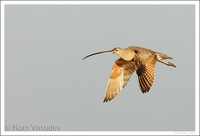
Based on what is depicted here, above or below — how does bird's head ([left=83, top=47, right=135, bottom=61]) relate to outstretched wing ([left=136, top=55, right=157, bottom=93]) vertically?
above

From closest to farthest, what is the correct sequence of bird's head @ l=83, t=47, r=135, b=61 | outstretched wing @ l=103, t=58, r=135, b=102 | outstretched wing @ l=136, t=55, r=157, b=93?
1. outstretched wing @ l=136, t=55, r=157, b=93
2. bird's head @ l=83, t=47, r=135, b=61
3. outstretched wing @ l=103, t=58, r=135, b=102

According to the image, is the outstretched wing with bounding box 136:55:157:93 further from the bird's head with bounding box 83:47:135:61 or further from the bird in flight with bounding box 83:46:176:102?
the bird's head with bounding box 83:47:135:61

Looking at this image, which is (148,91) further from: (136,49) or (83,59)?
(83,59)

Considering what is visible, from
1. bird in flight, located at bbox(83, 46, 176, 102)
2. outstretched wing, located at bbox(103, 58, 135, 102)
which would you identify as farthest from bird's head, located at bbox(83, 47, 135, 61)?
outstretched wing, located at bbox(103, 58, 135, 102)

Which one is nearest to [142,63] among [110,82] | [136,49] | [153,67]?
[153,67]

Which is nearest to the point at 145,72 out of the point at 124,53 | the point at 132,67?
the point at 124,53

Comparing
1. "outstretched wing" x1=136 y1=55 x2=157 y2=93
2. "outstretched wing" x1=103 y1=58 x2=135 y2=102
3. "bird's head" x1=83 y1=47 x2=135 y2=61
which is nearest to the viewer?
"outstretched wing" x1=136 y1=55 x2=157 y2=93

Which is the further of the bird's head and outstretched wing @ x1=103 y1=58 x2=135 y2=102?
outstretched wing @ x1=103 y1=58 x2=135 y2=102
